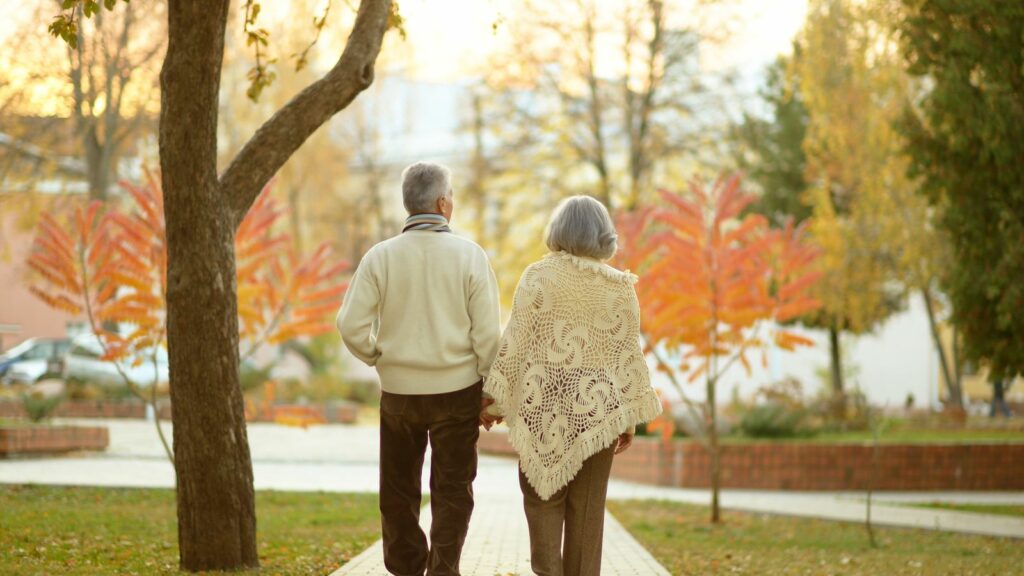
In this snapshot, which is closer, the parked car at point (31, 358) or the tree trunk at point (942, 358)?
the tree trunk at point (942, 358)

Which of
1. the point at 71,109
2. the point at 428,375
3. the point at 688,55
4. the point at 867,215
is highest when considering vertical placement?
the point at 688,55

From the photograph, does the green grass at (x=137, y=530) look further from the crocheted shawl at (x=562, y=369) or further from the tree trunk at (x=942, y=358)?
→ the tree trunk at (x=942, y=358)

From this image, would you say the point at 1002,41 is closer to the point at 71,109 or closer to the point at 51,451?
the point at 51,451

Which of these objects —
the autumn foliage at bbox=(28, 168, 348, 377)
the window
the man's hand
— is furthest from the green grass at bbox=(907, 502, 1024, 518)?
the window

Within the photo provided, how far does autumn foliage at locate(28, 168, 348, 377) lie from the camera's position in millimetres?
11781

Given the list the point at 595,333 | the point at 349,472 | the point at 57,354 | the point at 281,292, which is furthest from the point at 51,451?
the point at 57,354

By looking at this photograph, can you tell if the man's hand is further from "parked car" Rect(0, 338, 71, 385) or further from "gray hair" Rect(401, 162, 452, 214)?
"parked car" Rect(0, 338, 71, 385)

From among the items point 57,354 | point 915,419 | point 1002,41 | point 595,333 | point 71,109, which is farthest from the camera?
point 57,354

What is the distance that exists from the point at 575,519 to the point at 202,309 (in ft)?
8.14

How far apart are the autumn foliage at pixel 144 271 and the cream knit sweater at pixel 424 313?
596 centimetres

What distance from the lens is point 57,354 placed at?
117 ft

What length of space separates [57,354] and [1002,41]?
29.7 m

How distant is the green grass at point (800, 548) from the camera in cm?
901

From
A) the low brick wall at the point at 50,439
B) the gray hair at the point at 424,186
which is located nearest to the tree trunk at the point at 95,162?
the low brick wall at the point at 50,439
